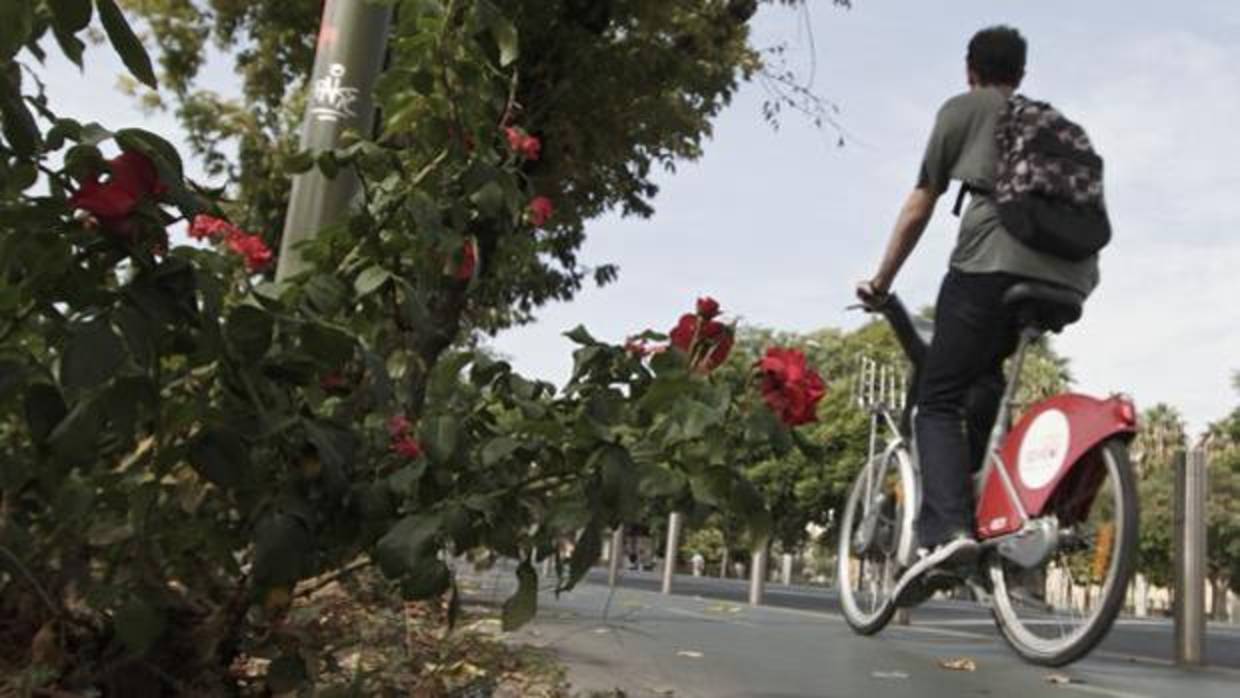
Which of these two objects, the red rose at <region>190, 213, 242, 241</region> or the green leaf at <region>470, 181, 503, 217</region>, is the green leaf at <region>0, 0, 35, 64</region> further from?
the red rose at <region>190, 213, 242, 241</region>

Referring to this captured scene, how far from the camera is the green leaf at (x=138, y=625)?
211 cm

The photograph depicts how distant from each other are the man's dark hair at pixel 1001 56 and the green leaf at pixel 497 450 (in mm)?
2971

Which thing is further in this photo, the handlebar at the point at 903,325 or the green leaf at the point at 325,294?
the handlebar at the point at 903,325

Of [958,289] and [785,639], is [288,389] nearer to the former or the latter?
[958,289]

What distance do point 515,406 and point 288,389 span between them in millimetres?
522

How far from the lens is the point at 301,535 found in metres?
1.98

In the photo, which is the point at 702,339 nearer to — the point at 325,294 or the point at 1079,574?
the point at 325,294

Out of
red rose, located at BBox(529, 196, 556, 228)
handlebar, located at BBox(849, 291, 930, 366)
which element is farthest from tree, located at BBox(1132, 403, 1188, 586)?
red rose, located at BBox(529, 196, 556, 228)

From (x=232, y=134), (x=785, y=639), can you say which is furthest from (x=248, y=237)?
(x=232, y=134)

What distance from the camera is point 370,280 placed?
2404 millimetres

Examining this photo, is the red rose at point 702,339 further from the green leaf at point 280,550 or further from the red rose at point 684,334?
the green leaf at point 280,550

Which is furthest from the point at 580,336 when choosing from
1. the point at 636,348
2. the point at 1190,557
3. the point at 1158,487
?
the point at 1158,487

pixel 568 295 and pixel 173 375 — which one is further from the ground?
pixel 568 295

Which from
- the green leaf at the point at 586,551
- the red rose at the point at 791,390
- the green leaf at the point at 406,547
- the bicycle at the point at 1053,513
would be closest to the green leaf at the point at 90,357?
the green leaf at the point at 406,547
